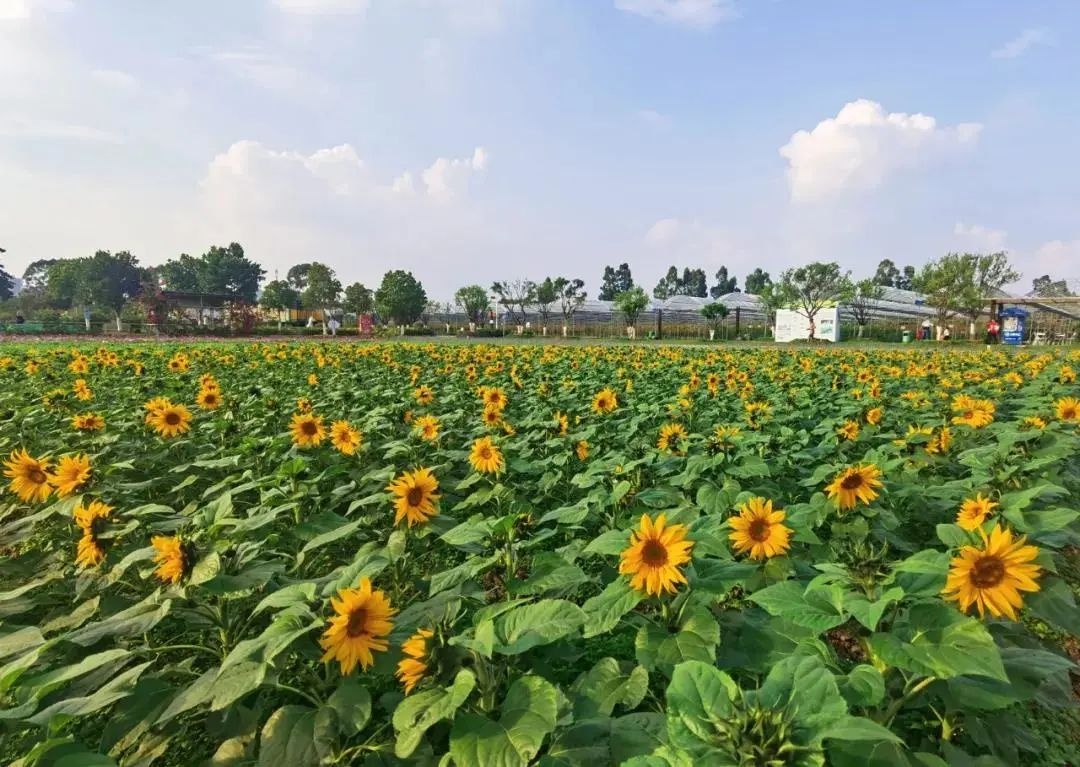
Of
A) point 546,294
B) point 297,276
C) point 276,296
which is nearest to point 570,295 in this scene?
point 546,294

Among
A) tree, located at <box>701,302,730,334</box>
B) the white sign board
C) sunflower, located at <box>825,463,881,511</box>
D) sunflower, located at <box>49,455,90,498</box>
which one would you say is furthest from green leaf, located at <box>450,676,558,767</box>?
tree, located at <box>701,302,730,334</box>

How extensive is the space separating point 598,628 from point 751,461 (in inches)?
82.2

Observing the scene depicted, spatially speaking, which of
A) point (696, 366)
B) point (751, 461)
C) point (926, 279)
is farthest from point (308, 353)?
point (926, 279)

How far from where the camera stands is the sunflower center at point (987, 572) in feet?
4.51

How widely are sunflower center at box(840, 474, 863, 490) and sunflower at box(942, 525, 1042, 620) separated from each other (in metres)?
1.00

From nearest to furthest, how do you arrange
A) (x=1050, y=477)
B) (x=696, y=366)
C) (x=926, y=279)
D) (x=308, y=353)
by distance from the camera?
(x=1050, y=477) → (x=696, y=366) → (x=308, y=353) → (x=926, y=279)

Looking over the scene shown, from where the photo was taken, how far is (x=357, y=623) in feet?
4.72

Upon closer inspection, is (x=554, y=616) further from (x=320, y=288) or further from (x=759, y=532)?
(x=320, y=288)

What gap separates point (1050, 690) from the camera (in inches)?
62.5

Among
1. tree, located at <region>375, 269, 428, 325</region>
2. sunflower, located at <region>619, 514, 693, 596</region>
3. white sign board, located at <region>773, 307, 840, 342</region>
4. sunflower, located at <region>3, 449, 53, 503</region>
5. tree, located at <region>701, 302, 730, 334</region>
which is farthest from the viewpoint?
tree, located at <region>375, 269, 428, 325</region>

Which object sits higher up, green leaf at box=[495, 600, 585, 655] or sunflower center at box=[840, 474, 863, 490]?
sunflower center at box=[840, 474, 863, 490]

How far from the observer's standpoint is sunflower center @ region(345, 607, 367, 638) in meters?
1.43

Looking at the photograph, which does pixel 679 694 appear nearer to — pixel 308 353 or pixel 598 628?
pixel 598 628

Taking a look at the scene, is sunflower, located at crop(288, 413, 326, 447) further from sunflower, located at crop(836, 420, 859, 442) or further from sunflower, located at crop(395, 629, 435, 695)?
sunflower, located at crop(836, 420, 859, 442)
